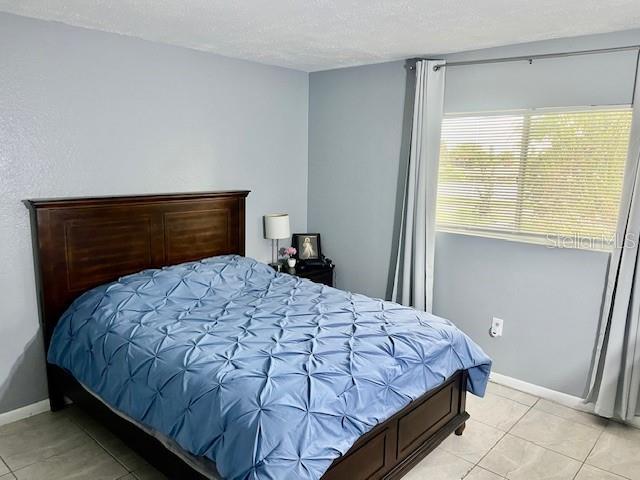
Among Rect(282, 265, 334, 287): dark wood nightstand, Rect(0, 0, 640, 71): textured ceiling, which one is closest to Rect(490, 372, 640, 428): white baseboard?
Rect(282, 265, 334, 287): dark wood nightstand

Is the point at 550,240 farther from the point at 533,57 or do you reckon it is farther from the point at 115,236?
the point at 115,236

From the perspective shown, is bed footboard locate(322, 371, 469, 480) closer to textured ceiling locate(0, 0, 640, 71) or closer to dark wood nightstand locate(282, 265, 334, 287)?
dark wood nightstand locate(282, 265, 334, 287)

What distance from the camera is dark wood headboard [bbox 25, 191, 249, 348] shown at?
2842mm

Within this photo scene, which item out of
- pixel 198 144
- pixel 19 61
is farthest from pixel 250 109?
pixel 19 61

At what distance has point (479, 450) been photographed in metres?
2.68

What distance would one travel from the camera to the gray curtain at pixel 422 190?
355 centimetres

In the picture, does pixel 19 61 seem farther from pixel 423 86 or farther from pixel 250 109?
pixel 423 86

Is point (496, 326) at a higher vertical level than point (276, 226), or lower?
lower

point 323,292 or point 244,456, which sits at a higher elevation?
point 323,292

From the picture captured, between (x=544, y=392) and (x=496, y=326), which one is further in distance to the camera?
(x=496, y=326)

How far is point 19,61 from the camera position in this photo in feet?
8.79

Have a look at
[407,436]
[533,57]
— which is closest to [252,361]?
[407,436]

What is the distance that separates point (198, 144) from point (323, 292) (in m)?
1.48

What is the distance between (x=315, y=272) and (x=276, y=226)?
53 cm
